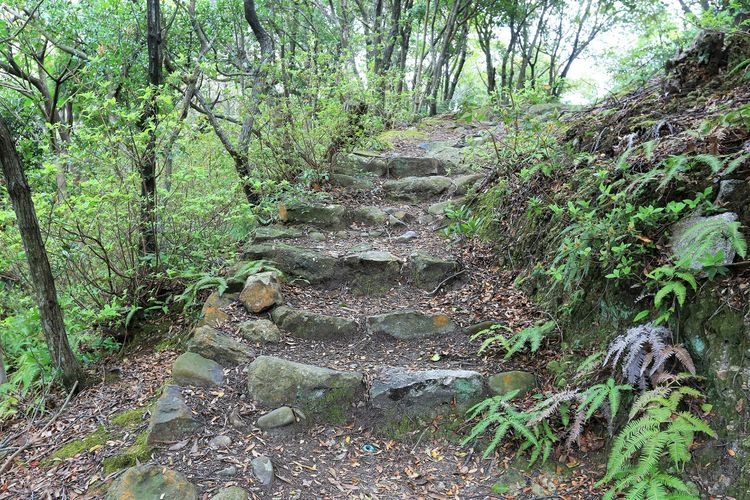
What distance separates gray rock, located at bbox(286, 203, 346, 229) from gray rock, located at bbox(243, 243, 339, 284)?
1.16 meters

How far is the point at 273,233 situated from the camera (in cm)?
607

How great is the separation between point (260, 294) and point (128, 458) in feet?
6.40

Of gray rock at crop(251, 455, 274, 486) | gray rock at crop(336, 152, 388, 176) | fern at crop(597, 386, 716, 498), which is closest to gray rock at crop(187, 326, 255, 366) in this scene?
gray rock at crop(251, 455, 274, 486)

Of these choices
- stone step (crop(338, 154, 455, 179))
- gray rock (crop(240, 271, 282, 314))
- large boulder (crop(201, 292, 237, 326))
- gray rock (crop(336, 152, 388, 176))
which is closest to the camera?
large boulder (crop(201, 292, 237, 326))

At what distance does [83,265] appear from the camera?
4.80 m

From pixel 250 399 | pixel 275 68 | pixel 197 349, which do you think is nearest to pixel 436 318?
pixel 250 399

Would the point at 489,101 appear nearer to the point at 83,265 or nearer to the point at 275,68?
the point at 275,68

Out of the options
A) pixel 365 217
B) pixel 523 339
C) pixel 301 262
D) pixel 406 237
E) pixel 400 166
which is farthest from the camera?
pixel 400 166

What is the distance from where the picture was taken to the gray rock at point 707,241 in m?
2.71

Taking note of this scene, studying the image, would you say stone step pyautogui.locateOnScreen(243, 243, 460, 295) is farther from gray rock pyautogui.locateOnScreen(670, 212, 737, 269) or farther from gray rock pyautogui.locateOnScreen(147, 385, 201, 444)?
gray rock pyautogui.locateOnScreen(670, 212, 737, 269)

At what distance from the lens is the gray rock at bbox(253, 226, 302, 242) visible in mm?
5953

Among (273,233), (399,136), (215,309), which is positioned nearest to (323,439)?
(215,309)

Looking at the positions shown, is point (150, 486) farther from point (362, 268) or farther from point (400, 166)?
point (400, 166)

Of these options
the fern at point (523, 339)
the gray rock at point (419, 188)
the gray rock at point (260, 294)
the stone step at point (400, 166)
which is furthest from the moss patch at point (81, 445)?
the stone step at point (400, 166)
